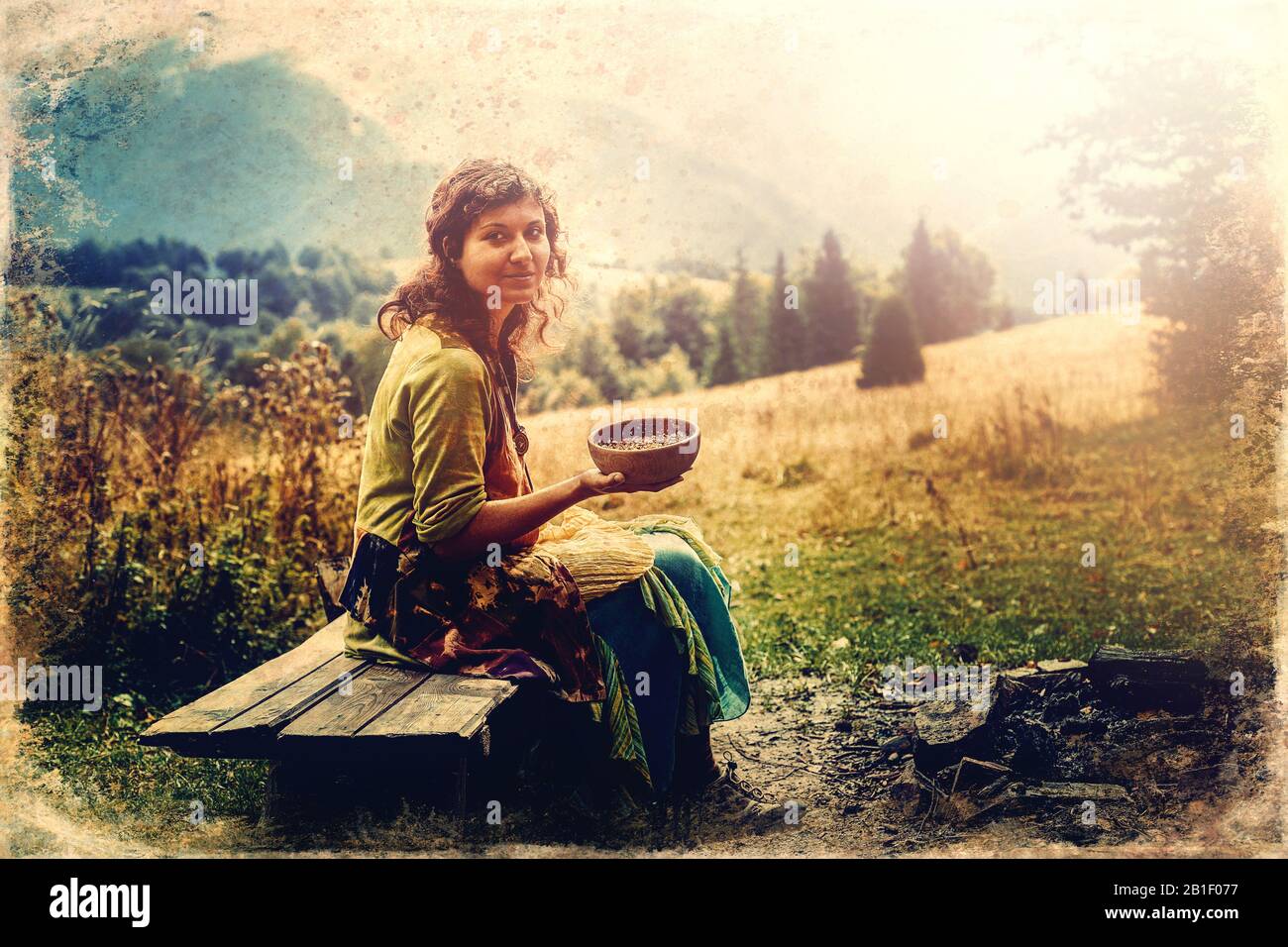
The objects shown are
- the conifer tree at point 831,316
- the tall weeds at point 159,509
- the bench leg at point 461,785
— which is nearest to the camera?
the bench leg at point 461,785

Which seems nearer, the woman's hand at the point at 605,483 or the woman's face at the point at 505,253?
the woman's hand at the point at 605,483

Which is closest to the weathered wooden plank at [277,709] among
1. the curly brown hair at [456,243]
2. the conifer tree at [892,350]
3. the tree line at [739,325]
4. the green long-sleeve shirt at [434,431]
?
the green long-sleeve shirt at [434,431]

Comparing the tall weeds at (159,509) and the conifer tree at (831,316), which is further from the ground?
the conifer tree at (831,316)

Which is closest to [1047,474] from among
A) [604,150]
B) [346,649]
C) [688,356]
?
[604,150]

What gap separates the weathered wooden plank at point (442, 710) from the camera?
2.55m

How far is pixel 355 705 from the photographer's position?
2797mm

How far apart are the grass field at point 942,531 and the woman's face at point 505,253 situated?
1957mm

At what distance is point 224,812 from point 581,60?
348cm

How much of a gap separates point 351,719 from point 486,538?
0.60m

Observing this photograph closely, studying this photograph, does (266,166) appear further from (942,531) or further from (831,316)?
(831,316)

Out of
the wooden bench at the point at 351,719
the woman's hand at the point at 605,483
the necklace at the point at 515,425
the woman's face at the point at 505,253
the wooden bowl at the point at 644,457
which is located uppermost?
the woman's face at the point at 505,253

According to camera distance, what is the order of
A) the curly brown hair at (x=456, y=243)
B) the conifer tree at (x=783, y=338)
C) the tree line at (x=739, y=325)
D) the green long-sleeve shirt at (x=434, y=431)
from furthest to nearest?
the conifer tree at (x=783, y=338) < the tree line at (x=739, y=325) < the curly brown hair at (x=456, y=243) < the green long-sleeve shirt at (x=434, y=431)

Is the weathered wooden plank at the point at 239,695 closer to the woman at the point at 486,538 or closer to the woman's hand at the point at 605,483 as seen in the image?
the woman at the point at 486,538

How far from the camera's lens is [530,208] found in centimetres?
306
